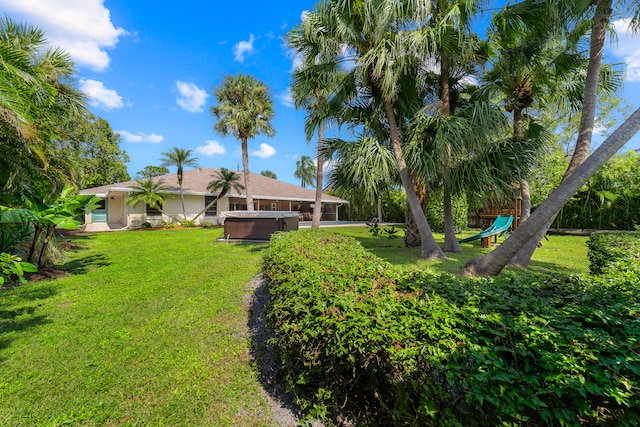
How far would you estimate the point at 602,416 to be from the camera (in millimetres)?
1113

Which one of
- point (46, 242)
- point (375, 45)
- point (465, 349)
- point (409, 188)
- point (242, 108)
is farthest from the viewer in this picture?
point (242, 108)

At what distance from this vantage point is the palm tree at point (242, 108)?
17969mm

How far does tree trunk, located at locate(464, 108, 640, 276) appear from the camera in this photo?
4.16 m

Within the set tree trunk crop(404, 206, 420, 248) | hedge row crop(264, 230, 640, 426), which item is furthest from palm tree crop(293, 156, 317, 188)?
hedge row crop(264, 230, 640, 426)

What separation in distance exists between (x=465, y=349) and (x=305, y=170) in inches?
2056

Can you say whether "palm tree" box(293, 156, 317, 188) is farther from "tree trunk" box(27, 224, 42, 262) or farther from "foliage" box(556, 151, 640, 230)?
"tree trunk" box(27, 224, 42, 262)

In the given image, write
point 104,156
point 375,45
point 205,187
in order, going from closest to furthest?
point 375,45 < point 205,187 < point 104,156

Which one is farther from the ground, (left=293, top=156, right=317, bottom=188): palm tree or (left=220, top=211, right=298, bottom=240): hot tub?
(left=293, top=156, right=317, bottom=188): palm tree

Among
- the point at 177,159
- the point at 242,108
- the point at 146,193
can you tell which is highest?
the point at 242,108

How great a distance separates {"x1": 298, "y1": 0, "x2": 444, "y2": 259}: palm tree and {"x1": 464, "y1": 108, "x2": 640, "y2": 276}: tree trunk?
2320mm

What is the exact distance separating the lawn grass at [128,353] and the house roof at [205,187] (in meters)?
14.3

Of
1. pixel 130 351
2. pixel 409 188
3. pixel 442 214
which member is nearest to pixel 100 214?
pixel 130 351

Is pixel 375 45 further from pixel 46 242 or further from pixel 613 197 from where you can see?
pixel 613 197

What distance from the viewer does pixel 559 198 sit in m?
4.50
